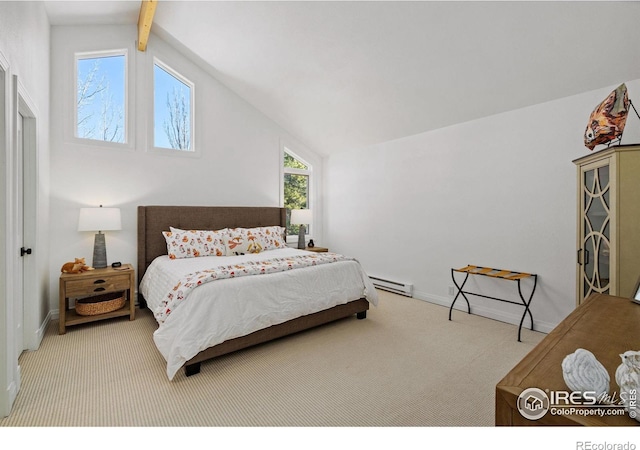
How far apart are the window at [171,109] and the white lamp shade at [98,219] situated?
112 cm

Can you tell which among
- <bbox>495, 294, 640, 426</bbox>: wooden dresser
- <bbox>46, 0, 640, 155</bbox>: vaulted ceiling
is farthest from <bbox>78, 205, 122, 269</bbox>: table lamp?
<bbox>495, 294, 640, 426</bbox>: wooden dresser

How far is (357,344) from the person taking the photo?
A: 8.84ft

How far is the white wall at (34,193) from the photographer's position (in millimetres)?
1743

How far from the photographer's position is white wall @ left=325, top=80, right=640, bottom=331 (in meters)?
2.80

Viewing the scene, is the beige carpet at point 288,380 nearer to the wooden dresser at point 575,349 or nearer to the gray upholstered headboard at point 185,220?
the wooden dresser at point 575,349

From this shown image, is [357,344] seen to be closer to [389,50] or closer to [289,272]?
[289,272]

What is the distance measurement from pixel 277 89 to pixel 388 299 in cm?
324

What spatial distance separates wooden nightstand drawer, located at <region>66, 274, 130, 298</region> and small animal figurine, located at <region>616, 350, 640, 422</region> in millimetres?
3715

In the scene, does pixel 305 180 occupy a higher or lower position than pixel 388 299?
higher

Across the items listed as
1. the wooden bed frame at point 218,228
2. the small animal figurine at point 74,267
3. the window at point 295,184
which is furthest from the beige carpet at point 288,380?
the window at point 295,184

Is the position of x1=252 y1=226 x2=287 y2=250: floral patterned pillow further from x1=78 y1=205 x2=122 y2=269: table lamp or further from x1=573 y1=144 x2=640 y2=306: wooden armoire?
x1=573 y1=144 x2=640 y2=306: wooden armoire

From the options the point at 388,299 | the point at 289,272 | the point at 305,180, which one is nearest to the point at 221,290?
the point at 289,272

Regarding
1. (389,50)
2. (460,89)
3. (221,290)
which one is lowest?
(221,290)

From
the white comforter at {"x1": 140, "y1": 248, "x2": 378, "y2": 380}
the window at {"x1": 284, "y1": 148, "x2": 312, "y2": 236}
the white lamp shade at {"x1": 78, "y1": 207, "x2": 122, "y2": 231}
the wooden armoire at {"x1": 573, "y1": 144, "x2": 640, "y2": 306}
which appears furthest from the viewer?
the window at {"x1": 284, "y1": 148, "x2": 312, "y2": 236}
